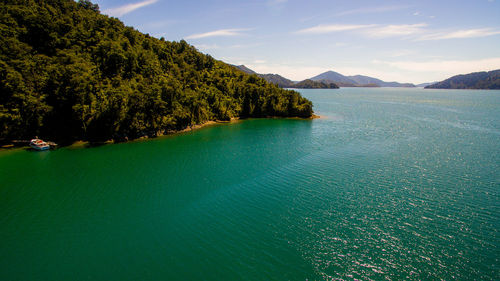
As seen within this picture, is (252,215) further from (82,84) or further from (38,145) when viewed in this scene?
(82,84)

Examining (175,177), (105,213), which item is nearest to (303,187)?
(175,177)

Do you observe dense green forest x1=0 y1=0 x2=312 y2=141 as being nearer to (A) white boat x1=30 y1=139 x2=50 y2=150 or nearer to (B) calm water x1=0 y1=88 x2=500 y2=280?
(A) white boat x1=30 y1=139 x2=50 y2=150

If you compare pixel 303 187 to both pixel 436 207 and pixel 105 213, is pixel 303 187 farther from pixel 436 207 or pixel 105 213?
pixel 105 213

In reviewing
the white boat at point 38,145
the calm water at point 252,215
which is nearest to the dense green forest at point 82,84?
the white boat at point 38,145

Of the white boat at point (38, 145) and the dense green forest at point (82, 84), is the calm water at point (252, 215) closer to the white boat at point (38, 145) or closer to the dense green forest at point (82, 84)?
the white boat at point (38, 145)

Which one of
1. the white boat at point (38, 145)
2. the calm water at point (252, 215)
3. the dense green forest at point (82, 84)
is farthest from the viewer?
the dense green forest at point (82, 84)

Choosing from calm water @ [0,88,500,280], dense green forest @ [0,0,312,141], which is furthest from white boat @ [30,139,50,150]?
dense green forest @ [0,0,312,141]
